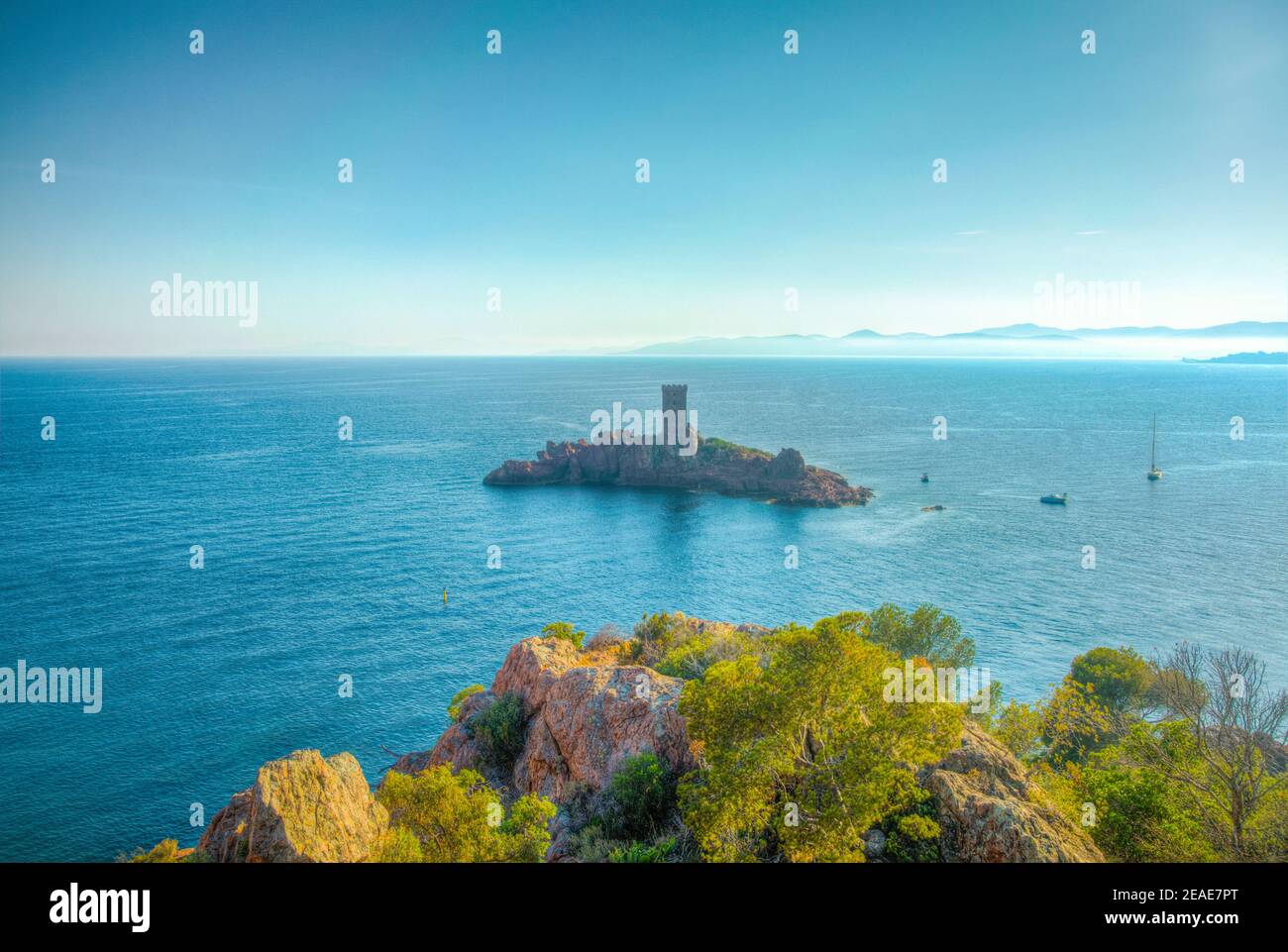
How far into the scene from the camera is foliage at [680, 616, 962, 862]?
15.6m

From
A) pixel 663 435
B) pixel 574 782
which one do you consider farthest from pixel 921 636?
pixel 663 435

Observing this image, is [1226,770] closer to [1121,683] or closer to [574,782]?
[574,782]

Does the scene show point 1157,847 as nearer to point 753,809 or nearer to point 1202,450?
point 753,809

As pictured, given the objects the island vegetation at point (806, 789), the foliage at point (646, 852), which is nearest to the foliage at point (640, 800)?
the island vegetation at point (806, 789)

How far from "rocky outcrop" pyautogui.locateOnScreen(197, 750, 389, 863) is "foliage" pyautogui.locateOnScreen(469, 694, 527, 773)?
8610mm

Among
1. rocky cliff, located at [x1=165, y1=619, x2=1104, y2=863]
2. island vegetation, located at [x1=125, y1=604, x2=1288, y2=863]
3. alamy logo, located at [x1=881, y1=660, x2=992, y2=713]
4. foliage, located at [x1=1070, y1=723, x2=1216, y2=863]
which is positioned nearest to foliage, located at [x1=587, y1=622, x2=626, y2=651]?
rocky cliff, located at [x1=165, y1=619, x2=1104, y2=863]

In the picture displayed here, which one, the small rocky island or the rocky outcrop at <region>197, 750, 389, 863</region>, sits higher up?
the small rocky island

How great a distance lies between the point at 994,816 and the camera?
1562 cm

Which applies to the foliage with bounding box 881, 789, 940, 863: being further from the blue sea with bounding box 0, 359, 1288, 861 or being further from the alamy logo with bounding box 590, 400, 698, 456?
the alamy logo with bounding box 590, 400, 698, 456

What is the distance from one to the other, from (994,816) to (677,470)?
102 m

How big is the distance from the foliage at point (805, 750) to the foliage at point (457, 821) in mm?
3715

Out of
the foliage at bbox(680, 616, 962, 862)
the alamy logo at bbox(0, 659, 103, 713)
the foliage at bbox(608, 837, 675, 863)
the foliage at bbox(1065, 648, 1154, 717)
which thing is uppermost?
the foliage at bbox(680, 616, 962, 862)

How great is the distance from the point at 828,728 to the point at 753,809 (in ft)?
9.33
